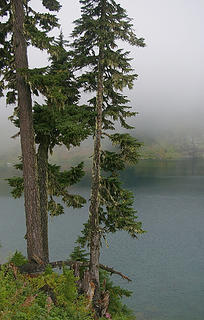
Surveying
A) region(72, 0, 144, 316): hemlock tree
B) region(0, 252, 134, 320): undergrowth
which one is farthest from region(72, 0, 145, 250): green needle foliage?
region(0, 252, 134, 320): undergrowth

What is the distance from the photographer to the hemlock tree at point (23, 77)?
984cm

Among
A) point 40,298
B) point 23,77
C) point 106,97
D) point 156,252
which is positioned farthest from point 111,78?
point 156,252

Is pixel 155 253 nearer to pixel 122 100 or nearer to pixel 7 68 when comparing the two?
pixel 122 100

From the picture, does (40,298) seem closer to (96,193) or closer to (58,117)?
(96,193)

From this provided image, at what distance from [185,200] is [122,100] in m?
66.9

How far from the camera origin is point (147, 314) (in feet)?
79.4

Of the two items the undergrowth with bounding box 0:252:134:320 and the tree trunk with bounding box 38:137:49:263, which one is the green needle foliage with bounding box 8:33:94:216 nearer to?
the tree trunk with bounding box 38:137:49:263

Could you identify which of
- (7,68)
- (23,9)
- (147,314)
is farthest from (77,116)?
(147,314)

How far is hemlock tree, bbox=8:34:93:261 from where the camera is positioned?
30.0 feet

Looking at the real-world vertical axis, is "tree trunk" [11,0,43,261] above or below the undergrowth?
above

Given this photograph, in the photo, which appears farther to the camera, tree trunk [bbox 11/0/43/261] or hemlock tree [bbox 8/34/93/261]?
tree trunk [bbox 11/0/43/261]

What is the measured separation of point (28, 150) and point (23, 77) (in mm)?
2814

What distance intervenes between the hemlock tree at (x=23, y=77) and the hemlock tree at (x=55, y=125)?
81 cm

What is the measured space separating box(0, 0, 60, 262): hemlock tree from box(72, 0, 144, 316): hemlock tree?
168 centimetres
